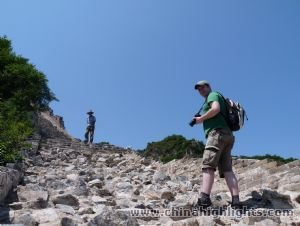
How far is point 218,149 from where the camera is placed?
5375mm

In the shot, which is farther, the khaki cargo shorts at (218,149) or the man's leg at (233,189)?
the khaki cargo shorts at (218,149)

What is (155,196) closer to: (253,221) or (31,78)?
(253,221)

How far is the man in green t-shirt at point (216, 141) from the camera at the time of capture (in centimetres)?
529

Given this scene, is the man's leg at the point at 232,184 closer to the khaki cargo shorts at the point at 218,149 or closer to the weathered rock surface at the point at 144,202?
the khaki cargo shorts at the point at 218,149

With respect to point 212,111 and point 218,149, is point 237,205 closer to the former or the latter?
point 218,149

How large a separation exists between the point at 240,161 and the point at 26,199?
19.4ft

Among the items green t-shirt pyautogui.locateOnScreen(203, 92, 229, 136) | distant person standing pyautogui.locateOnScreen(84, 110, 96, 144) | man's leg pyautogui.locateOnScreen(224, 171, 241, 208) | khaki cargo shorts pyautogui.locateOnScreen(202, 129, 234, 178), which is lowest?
man's leg pyautogui.locateOnScreen(224, 171, 241, 208)

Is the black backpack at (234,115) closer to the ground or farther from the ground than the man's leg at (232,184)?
farther from the ground

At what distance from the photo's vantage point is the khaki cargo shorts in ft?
17.5

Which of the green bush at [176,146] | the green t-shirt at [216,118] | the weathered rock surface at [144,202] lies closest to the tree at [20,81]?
the green bush at [176,146]

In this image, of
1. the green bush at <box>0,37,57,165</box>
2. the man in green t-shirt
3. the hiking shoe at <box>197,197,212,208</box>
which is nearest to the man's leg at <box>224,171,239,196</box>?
the man in green t-shirt

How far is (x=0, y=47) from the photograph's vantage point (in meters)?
21.0

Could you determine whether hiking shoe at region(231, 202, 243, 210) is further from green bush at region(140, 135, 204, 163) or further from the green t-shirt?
green bush at region(140, 135, 204, 163)

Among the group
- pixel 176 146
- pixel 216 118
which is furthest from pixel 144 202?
pixel 176 146
